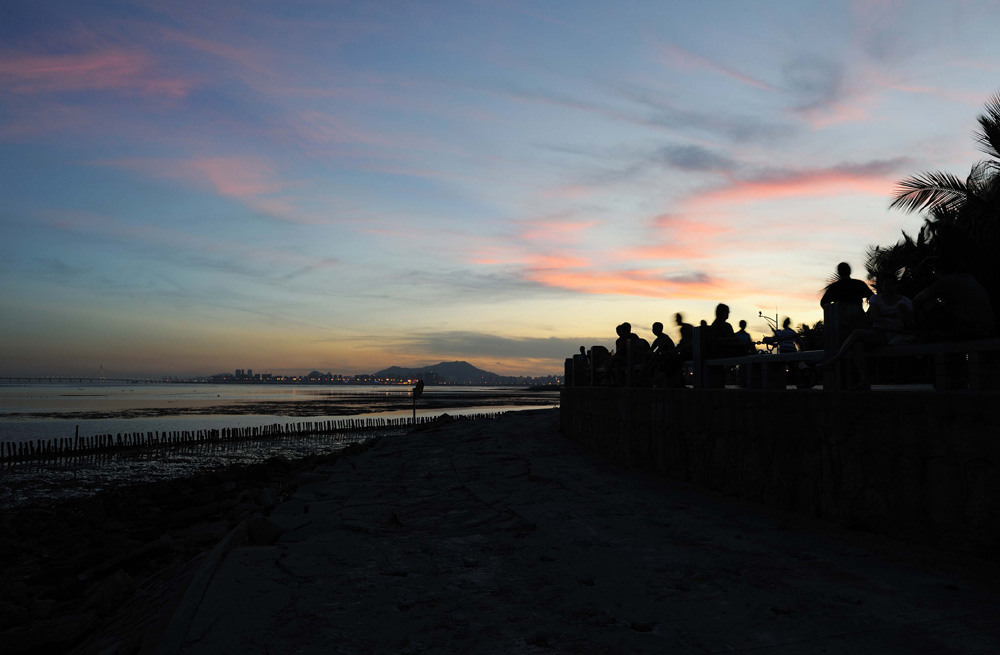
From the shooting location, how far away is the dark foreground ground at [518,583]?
3.72 meters

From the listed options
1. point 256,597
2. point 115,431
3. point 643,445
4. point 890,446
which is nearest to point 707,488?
point 643,445

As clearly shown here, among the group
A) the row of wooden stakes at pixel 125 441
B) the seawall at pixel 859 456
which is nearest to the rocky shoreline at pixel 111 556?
the seawall at pixel 859 456

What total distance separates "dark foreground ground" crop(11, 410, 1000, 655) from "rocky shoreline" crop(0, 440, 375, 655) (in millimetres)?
36

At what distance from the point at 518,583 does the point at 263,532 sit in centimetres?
322

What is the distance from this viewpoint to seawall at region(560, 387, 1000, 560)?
4.69 m

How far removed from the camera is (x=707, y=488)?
821cm

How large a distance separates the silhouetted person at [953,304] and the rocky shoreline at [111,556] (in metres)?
6.57

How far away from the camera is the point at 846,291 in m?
7.03

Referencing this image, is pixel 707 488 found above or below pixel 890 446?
below

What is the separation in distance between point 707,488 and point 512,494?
253 centimetres

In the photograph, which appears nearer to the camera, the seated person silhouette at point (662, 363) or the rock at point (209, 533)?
the rock at point (209, 533)

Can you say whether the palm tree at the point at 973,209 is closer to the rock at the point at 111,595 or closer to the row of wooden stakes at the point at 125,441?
the rock at the point at 111,595

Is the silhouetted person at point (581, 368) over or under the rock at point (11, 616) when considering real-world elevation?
over

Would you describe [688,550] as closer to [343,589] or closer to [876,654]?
[876,654]
